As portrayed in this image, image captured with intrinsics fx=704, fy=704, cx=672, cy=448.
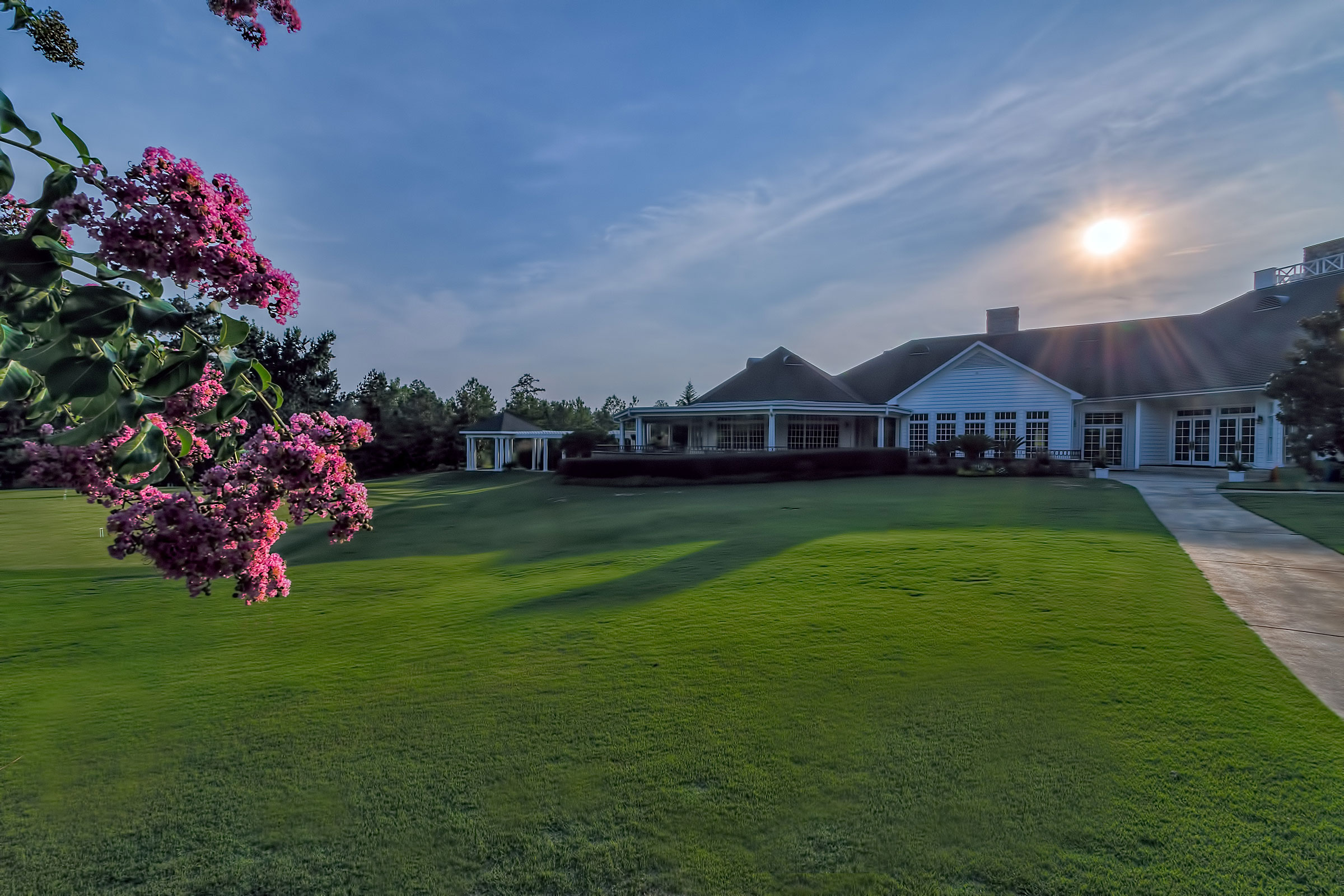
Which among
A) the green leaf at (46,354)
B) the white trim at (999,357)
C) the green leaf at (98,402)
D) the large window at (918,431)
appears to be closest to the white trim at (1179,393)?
the white trim at (999,357)

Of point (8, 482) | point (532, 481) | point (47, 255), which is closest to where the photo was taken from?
point (47, 255)

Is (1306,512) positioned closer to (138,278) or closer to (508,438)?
(138,278)

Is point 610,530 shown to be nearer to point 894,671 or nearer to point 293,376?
point 894,671

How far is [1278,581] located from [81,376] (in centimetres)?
998

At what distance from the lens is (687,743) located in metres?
3.97

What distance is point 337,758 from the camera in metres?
3.96

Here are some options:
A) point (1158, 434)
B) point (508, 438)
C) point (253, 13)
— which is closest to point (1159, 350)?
point (1158, 434)

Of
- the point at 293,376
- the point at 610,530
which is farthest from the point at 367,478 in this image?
the point at 610,530

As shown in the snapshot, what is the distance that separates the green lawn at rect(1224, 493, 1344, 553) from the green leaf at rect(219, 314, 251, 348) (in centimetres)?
1235

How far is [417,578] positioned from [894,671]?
7.16 m

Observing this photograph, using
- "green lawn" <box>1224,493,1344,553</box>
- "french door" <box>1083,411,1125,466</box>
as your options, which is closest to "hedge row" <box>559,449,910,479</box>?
"french door" <box>1083,411,1125,466</box>

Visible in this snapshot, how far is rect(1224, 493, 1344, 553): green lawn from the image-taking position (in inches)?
414

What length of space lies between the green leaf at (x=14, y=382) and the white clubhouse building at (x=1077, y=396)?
2670 centimetres

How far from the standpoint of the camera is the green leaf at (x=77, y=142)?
205 cm
